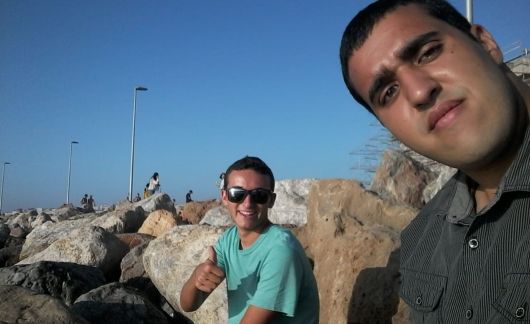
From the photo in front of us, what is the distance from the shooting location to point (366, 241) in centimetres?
443

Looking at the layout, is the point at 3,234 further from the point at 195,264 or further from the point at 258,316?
the point at 258,316

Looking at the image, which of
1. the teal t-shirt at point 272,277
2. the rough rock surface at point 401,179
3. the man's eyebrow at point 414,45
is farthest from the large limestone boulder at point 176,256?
the man's eyebrow at point 414,45

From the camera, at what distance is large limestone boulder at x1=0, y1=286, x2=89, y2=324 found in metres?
2.91

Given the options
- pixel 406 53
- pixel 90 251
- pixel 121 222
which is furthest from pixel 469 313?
pixel 121 222

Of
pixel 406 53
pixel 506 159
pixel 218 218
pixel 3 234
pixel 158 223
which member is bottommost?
pixel 3 234

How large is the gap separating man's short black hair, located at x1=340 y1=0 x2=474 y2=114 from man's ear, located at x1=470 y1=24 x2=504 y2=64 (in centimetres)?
3

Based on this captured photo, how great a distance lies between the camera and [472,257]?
149cm

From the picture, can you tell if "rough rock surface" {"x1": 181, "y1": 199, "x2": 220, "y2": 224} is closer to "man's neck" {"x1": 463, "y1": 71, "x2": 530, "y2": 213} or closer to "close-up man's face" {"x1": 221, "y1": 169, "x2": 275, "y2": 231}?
"close-up man's face" {"x1": 221, "y1": 169, "x2": 275, "y2": 231}

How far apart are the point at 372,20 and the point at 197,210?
41.3ft

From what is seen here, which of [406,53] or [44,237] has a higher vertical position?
[406,53]

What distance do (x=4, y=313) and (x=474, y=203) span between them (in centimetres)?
292

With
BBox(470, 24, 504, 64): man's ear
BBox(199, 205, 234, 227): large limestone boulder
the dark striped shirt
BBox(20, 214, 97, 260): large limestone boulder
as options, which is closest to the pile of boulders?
BBox(199, 205, 234, 227): large limestone boulder

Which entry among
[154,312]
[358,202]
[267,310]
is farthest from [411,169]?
[267,310]

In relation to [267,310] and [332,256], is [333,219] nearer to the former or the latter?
[332,256]
